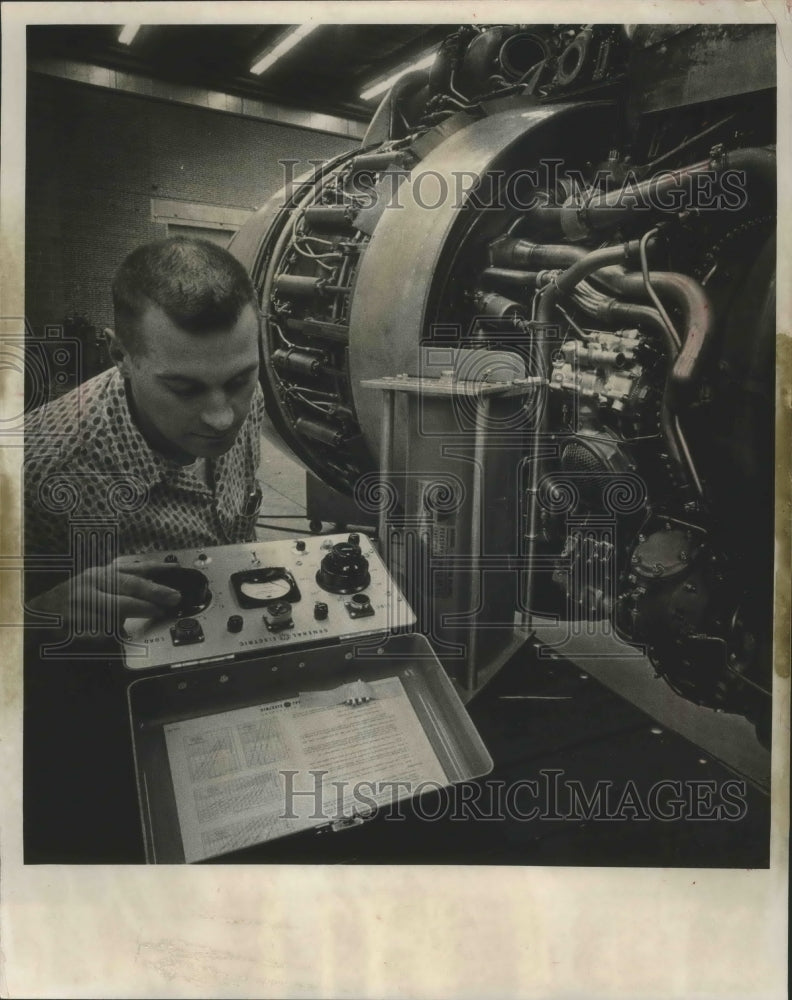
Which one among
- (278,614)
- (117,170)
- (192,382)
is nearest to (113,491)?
(192,382)

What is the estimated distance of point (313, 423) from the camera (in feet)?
5.11

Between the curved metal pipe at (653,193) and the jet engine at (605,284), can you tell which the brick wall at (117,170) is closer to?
the jet engine at (605,284)

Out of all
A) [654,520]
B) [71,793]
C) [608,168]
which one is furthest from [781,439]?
[71,793]

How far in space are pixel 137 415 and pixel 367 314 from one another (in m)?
0.40

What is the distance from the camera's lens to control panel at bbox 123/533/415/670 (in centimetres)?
144

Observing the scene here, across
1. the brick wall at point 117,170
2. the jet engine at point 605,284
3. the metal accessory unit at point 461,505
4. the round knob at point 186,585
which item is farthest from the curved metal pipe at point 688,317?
the round knob at point 186,585

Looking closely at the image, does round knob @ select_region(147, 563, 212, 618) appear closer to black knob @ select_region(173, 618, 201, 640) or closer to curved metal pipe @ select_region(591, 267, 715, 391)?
black knob @ select_region(173, 618, 201, 640)

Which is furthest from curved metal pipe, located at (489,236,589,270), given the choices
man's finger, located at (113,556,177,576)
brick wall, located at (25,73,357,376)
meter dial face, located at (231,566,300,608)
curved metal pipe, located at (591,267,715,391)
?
man's finger, located at (113,556,177,576)

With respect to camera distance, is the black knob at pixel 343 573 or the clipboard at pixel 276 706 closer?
the clipboard at pixel 276 706

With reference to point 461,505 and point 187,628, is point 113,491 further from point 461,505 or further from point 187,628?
point 461,505

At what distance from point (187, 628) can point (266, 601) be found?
128 millimetres

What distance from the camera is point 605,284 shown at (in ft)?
4.78

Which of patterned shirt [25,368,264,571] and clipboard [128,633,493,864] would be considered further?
patterned shirt [25,368,264,571]

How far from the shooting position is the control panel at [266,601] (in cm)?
144
